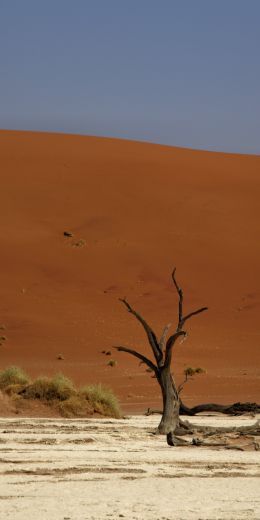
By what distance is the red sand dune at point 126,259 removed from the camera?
33281mm

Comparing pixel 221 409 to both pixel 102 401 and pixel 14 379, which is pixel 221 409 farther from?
pixel 14 379

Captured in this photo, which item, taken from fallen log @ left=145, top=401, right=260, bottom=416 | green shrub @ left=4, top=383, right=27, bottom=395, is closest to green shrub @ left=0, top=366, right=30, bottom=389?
green shrub @ left=4, top=383, right=27, bottom=395

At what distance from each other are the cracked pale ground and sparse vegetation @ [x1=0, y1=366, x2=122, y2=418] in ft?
11.1

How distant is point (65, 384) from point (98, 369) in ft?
33.1

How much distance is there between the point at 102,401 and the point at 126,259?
2390 centimetres

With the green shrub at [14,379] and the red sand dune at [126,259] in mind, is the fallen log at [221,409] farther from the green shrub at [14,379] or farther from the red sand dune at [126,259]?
the red sand dune at [126,259]

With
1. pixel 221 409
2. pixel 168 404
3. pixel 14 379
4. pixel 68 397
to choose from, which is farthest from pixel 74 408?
pixel 168 404

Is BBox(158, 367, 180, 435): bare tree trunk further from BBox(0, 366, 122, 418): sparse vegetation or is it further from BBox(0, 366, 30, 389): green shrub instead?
BBox(0, 366, 30, 389): green shrub

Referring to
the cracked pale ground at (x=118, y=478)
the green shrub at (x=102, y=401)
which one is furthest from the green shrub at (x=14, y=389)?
the cracked pale ground at (x=118, y=478)

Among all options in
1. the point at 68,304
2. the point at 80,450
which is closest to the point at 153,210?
the point at 68,304

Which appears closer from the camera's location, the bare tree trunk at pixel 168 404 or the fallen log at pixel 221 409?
the bare tree trunk at pixel 168 404

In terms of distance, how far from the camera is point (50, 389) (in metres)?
21.5

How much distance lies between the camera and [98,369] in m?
31.3

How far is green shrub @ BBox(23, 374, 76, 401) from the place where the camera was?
21.2 m
